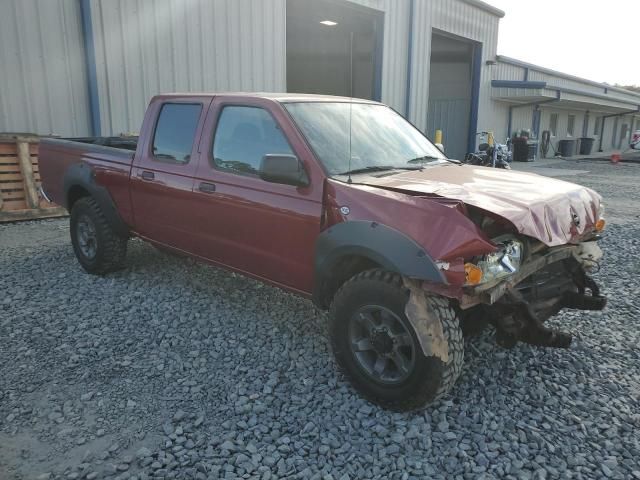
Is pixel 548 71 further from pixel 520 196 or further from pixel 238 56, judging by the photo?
pixel 520 196

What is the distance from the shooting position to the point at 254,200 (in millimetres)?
3748

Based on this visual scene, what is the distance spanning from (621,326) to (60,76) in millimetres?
8545

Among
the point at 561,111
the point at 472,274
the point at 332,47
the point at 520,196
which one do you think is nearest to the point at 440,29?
the point at 332,47

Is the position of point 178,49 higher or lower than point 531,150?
higher

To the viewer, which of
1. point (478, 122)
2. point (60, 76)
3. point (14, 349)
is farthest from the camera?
point (478, 122)

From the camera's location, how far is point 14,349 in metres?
3.80

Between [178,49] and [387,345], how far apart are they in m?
8.41

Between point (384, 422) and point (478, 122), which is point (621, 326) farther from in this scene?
point (478, 122)

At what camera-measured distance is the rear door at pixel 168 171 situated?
431 centimetres

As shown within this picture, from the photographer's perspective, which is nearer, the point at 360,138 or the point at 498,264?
the point at 498,264

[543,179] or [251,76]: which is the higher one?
[251,76]

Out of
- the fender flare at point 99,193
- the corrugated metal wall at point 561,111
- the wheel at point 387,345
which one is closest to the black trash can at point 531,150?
the corrugated metal wall at point 561,111

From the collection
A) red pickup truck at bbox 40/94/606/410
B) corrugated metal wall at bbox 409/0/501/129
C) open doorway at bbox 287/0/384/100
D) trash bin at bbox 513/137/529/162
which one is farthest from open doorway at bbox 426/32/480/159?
red pickup truck at bbox 40/94/606/410

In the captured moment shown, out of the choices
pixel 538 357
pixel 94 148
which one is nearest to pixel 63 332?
pixel 94 148
